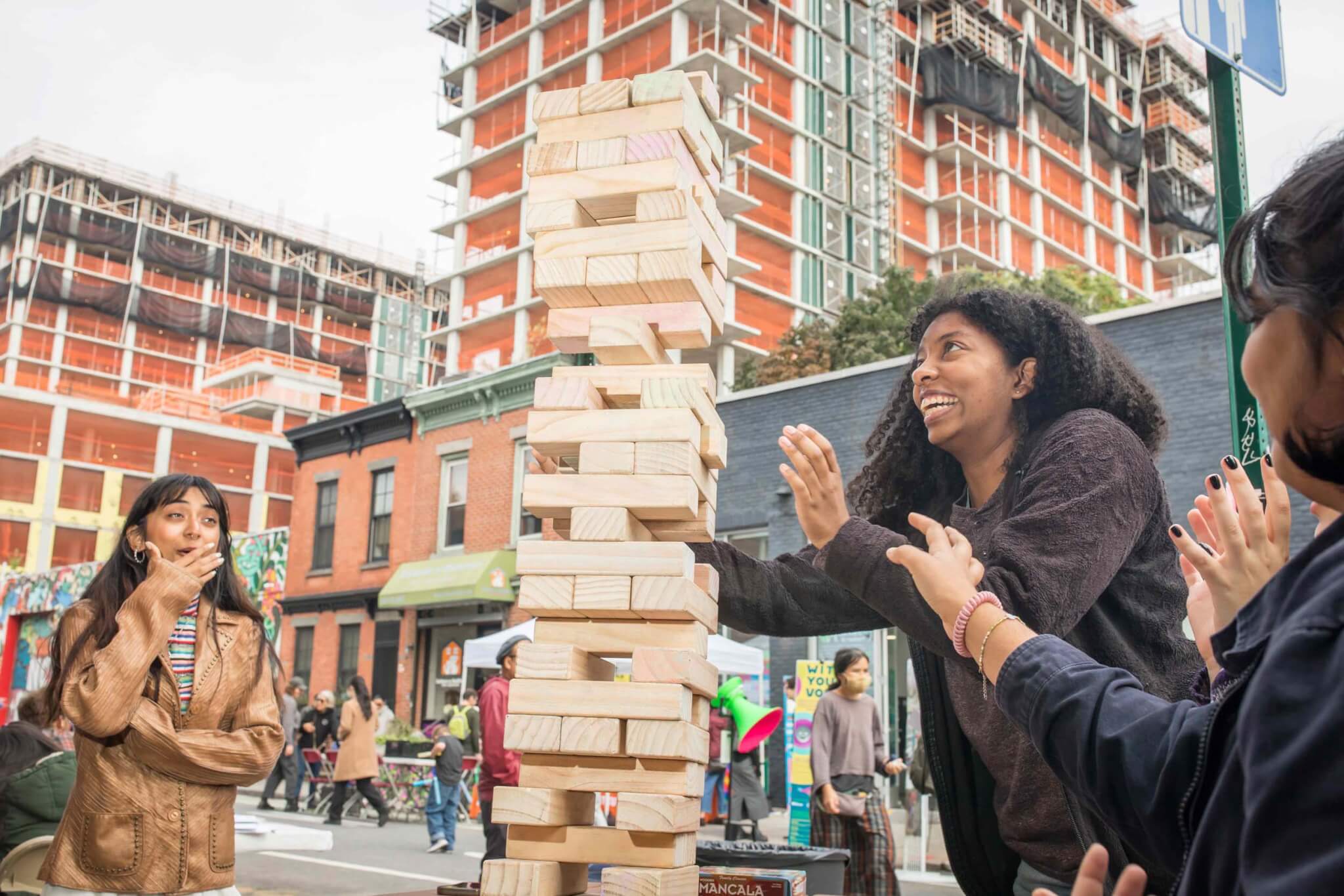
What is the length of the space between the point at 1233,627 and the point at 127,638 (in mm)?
2726

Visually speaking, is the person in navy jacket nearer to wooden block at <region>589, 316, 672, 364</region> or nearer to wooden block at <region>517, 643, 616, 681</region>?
wooden block at <region>517, 643, 616, 681</region>

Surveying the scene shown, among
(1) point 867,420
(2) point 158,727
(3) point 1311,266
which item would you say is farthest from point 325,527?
(3) point 1311,266

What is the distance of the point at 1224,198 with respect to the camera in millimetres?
3594

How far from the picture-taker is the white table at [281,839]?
3.61 metres

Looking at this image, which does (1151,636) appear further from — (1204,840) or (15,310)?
(15,310)

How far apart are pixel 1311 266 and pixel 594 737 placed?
1.62 meters

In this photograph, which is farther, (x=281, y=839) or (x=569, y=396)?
(x=281, y=839)

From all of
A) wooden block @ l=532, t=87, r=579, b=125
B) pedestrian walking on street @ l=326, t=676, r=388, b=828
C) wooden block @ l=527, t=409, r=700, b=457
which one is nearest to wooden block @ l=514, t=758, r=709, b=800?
wooden block @ l=527, t=409, r=700, b=457

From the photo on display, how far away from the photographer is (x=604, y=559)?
2414 mm

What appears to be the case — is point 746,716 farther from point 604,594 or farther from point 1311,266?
point 1311,266

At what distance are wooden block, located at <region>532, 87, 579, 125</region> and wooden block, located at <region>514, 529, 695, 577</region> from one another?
101 cm

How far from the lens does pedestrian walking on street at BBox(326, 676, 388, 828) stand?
47.8 ft

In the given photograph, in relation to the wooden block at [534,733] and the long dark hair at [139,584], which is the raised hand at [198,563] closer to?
the long dark hair at [139,584]

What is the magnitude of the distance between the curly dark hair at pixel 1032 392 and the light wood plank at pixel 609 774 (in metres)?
0.97
